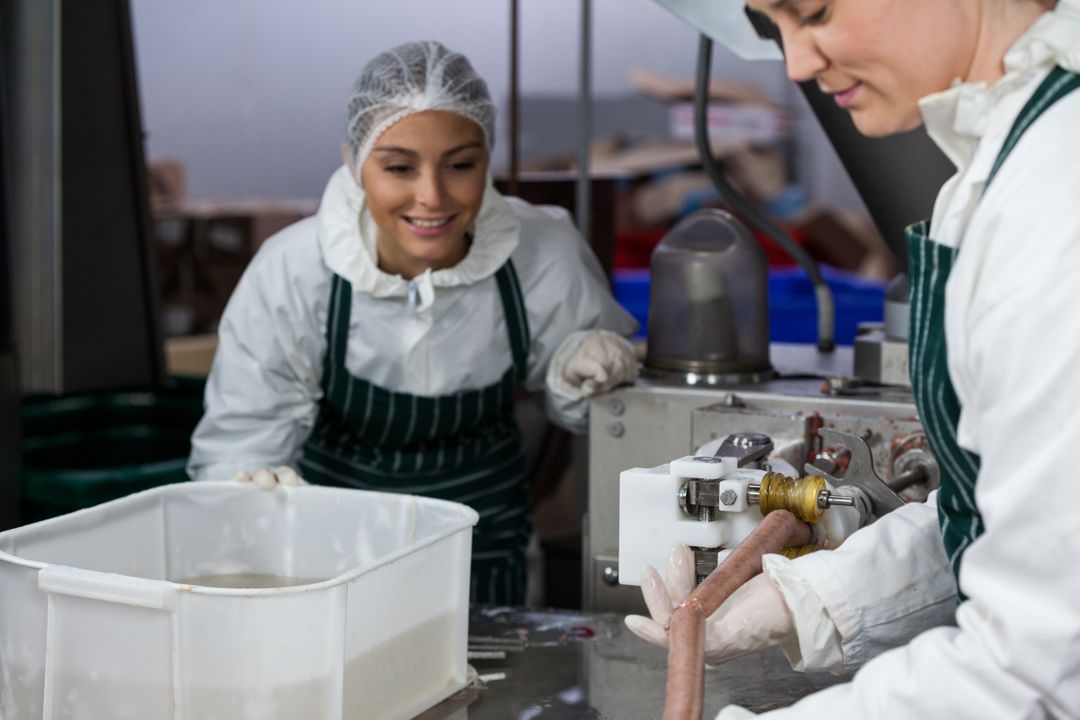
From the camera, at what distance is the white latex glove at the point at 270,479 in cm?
153

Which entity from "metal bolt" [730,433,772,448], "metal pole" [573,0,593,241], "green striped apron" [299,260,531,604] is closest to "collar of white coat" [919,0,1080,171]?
"metal bolt" [730,433,772,448]

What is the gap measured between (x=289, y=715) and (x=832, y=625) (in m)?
0.48

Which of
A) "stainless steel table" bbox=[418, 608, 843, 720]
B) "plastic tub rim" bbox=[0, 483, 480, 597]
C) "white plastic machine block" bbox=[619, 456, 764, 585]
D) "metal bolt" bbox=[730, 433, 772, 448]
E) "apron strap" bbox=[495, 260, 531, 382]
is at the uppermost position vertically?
"apron strap" bbox=[495, 260, 531, 382]

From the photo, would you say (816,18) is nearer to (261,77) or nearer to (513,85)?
(513,85)

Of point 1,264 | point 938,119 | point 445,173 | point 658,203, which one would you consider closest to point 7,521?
point 1,264

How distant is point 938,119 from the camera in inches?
37.5

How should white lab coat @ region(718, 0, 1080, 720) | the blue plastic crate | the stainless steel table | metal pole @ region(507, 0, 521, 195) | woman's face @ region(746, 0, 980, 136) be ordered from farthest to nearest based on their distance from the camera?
the blue plastic crate → metal pole @ region(507, 0, 521, 195) → the stainless steel table → woman's face @ region(746, 0, 980, 136) → white lab coat @ region(718, 0, 1080, 720)

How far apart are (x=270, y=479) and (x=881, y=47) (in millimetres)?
898

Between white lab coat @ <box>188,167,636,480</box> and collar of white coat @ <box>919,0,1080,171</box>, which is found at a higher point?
collar of white coat @ <box>919,0,1080,171</box>

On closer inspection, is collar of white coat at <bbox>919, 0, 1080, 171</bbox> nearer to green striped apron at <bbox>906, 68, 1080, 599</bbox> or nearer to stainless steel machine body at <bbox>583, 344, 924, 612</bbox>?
green striped apron at <bbox>906, 68, 1080, 599</bbox>

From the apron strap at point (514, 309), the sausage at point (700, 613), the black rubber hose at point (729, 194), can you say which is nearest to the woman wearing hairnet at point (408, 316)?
the apron strap at point (514, 309)

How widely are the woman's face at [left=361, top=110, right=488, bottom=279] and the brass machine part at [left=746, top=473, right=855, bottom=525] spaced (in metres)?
0.78

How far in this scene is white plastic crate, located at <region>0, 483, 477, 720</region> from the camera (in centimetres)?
112

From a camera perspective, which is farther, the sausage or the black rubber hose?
the black rubber hose
